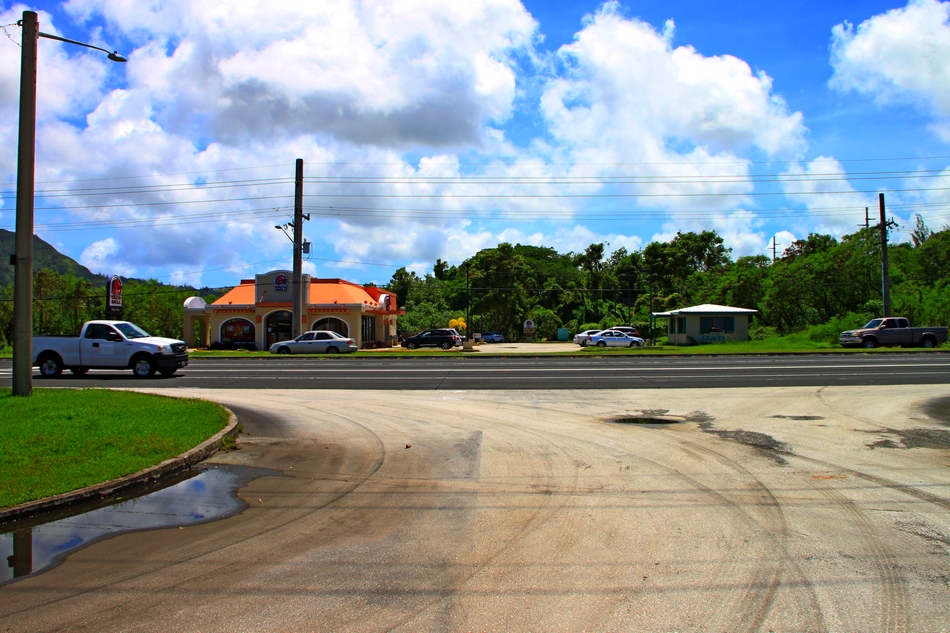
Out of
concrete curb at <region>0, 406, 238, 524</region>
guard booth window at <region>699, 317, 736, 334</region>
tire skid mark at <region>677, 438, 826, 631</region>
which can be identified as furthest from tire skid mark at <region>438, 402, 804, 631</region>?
guard booth window at <region>699, 317, 736, 334</region>

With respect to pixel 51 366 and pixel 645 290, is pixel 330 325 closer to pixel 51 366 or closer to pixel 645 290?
pixel 51 366

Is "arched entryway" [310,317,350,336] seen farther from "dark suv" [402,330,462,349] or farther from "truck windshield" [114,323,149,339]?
"truck windshield" [114,323,149,339]

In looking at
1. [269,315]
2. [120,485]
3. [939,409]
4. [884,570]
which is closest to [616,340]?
[269,315]

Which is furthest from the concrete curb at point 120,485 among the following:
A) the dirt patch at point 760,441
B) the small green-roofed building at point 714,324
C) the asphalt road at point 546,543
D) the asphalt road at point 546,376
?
the small green-roofed building at point 714,324

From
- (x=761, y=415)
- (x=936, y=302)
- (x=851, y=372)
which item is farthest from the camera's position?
(x=936, y=302)

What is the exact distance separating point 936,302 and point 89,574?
181ft

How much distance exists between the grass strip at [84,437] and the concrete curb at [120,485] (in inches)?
4.6

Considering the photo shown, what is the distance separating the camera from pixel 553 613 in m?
3.99

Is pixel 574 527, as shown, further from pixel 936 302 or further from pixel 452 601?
pixel 936 302

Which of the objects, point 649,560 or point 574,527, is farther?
point 574,527

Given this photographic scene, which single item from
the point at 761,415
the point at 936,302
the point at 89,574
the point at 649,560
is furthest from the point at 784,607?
the point at 936,302

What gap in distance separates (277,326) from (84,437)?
1615 inches

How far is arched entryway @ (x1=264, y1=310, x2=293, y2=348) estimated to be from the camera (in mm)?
48469

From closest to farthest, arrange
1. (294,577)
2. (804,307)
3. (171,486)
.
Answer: (294,577) → (171,486) → (804,307)
